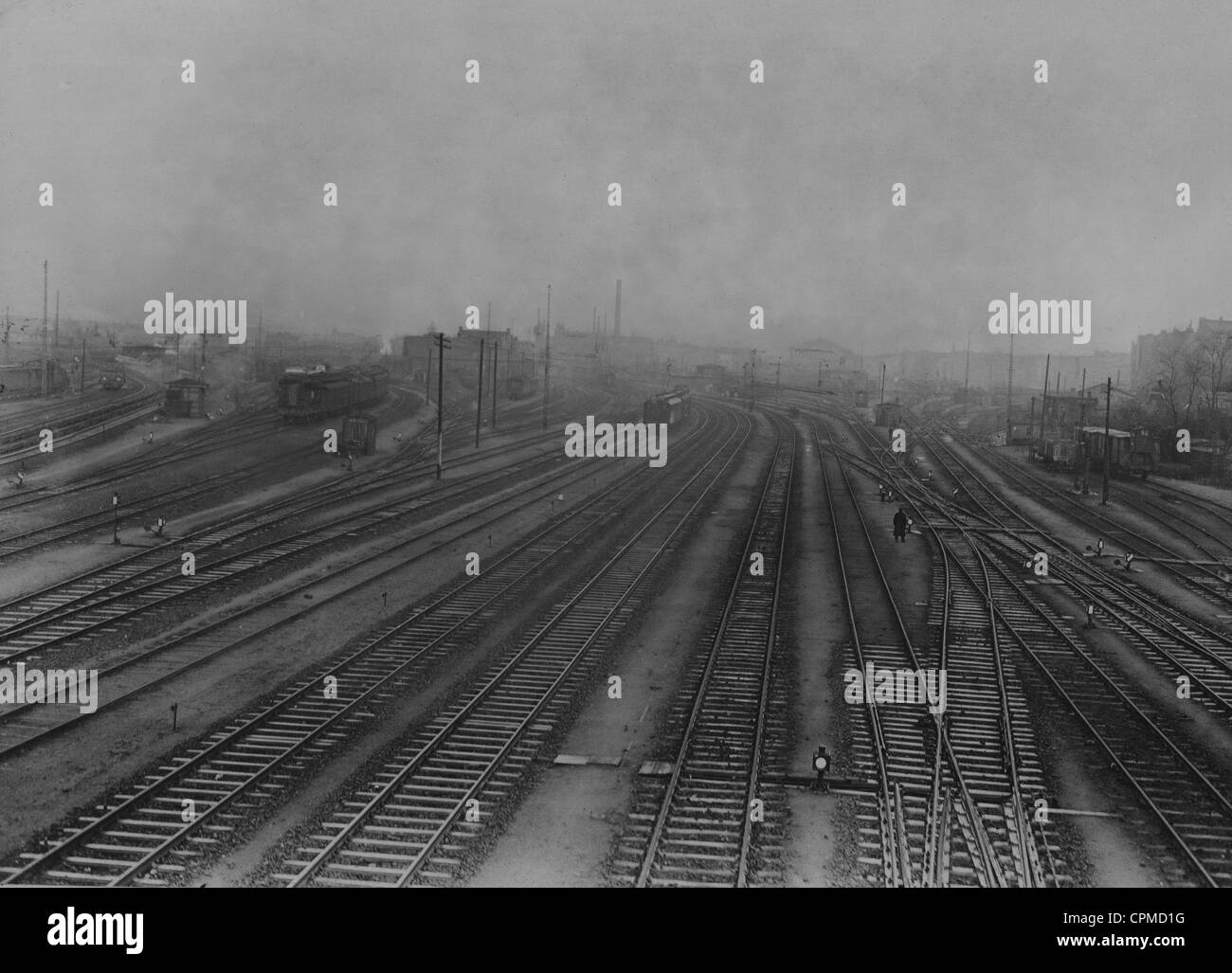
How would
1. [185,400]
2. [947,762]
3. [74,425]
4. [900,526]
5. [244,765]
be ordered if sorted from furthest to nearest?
[185,400] < [74,425] < [900,526] < [947,762] < [244,765]

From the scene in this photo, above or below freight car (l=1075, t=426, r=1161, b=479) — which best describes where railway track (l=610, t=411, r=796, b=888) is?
below

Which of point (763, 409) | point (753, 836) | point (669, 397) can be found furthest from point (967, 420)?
point (753, 836)

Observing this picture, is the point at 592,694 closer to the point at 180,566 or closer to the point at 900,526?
the point at 180,566

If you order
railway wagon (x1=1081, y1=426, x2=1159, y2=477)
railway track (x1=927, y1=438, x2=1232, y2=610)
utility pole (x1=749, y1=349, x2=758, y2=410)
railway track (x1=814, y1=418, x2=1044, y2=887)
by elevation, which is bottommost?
railway track (x1=814, y1=418, x2=1044, y2=887)

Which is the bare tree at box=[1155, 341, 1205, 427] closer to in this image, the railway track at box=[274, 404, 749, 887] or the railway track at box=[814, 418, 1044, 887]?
the railway track at box=[814, 418, 1044, 887]

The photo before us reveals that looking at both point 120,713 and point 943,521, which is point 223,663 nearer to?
point 120,713

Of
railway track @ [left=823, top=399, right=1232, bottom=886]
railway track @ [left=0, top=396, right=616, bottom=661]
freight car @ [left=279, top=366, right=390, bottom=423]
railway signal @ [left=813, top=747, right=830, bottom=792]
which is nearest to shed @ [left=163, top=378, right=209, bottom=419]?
freight car @ [left=279, top=366, right=390, bottom=423]

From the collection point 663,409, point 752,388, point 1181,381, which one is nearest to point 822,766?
point 663,409
